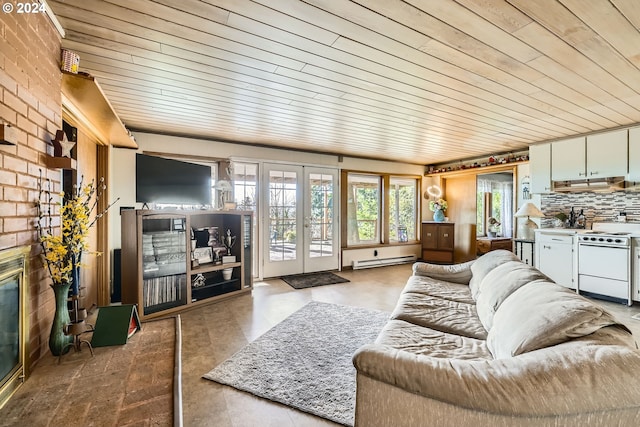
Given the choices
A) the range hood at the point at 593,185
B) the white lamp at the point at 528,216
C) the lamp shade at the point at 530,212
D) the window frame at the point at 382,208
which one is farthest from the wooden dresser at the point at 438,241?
the range hood at the point at 593,185

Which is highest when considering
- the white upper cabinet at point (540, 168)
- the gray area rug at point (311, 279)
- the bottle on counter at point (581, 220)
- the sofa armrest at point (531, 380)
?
the white upper cabinet at point (540, 168)

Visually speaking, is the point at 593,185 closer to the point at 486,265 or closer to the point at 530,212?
the point at 530,212

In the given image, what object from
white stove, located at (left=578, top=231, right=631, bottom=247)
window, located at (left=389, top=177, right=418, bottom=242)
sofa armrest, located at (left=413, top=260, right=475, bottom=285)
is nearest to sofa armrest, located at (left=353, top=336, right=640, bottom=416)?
sofa armrest, located at (left=413, top=260, right=475, bottom=285)

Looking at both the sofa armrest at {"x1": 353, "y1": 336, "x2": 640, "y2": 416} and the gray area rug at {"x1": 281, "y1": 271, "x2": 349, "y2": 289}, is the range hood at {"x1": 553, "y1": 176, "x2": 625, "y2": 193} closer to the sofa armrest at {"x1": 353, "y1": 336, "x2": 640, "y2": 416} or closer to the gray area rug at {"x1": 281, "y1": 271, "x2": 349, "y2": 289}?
the gray area rug at {"x1": 281, "y1": 271, "x2": 349, "y2": 289}

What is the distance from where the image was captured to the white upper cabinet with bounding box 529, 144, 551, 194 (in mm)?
4375

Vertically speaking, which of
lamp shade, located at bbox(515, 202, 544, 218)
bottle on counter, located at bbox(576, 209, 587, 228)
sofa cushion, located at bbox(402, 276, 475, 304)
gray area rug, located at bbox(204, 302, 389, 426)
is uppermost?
lamp shade, located at bbox(515, 202, 544, 218)

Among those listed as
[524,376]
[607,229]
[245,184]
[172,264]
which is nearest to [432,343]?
[524,376]

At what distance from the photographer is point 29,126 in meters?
1.48

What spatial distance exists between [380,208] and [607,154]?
3.46 metres

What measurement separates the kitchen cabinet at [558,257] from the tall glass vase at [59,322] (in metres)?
5.41

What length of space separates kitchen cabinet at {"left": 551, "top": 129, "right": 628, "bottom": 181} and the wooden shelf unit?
14.7ft

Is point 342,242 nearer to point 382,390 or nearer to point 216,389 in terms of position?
point 216,389

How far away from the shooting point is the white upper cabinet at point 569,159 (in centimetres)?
400

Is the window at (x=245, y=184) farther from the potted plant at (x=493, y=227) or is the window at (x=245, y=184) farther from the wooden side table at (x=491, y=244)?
A: the potted plant at (x=493, y=227)
